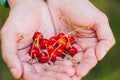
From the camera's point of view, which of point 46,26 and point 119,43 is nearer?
point 46,26

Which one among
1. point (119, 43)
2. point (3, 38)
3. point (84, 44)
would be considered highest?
point (3, 38)

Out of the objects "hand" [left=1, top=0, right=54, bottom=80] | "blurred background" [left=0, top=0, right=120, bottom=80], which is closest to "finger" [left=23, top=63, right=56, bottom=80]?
"hand" [left=1, top=0, right=54, bottom=80]

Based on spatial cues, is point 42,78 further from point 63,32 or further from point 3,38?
point 63,32

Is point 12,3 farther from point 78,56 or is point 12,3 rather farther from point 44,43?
point 78,56

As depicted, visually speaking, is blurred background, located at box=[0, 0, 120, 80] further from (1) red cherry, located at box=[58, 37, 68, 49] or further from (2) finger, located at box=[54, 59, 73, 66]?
(2) finger, located at box=[54, 59, 73, 66]

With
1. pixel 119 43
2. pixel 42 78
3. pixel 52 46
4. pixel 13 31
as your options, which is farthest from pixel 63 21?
pixel 119 43

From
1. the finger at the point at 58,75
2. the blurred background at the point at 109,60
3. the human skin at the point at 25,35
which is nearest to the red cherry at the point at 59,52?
the human skin at the point at 25,35

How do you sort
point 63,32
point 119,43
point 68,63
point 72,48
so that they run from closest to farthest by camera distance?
1. point 68,63
2. point 72,48
3. point 63,32
4. point 119,43

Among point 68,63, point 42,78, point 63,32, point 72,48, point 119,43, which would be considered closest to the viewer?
point 42,78
